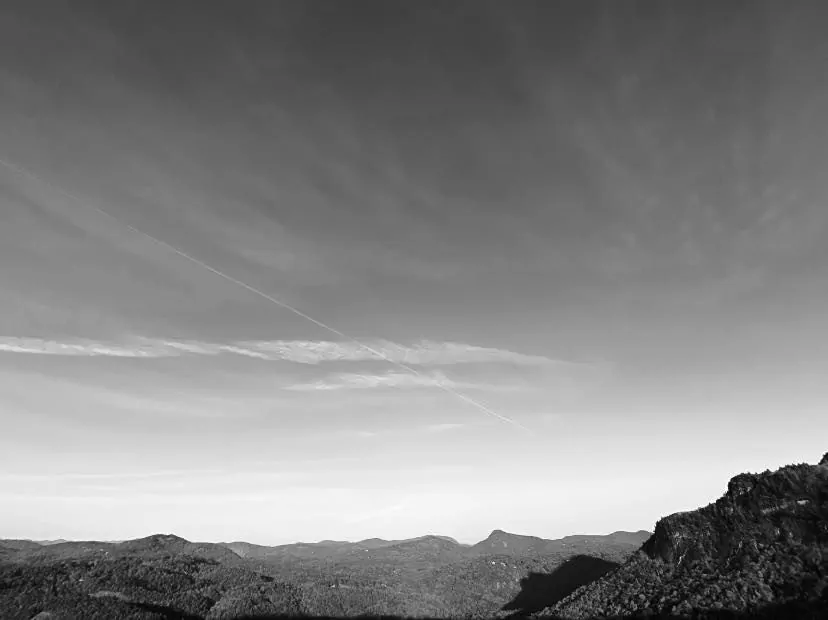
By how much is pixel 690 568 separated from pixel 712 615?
155ft

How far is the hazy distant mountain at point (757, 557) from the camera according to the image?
13588cm

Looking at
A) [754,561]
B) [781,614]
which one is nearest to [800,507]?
[754,561]

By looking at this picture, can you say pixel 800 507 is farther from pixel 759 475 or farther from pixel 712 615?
pixel 712 615

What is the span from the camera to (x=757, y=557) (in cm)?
15950

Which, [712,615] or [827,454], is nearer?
[712,615]

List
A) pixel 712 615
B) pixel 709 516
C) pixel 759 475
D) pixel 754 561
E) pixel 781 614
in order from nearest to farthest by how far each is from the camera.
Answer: pixel 781 614 → pixel 712 615 → pixel 754 561 → pixel 759 475 → pixel 709 516

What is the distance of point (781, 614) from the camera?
130875 millimetres

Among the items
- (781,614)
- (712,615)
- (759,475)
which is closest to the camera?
(781,614)

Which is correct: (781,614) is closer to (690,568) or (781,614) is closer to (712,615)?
(712,615)

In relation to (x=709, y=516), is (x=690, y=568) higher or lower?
lower

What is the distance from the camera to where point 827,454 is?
16412 centimetres

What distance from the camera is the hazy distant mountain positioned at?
446 ft

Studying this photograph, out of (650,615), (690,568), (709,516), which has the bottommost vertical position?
(650,615)

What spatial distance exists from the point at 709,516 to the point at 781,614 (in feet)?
232
